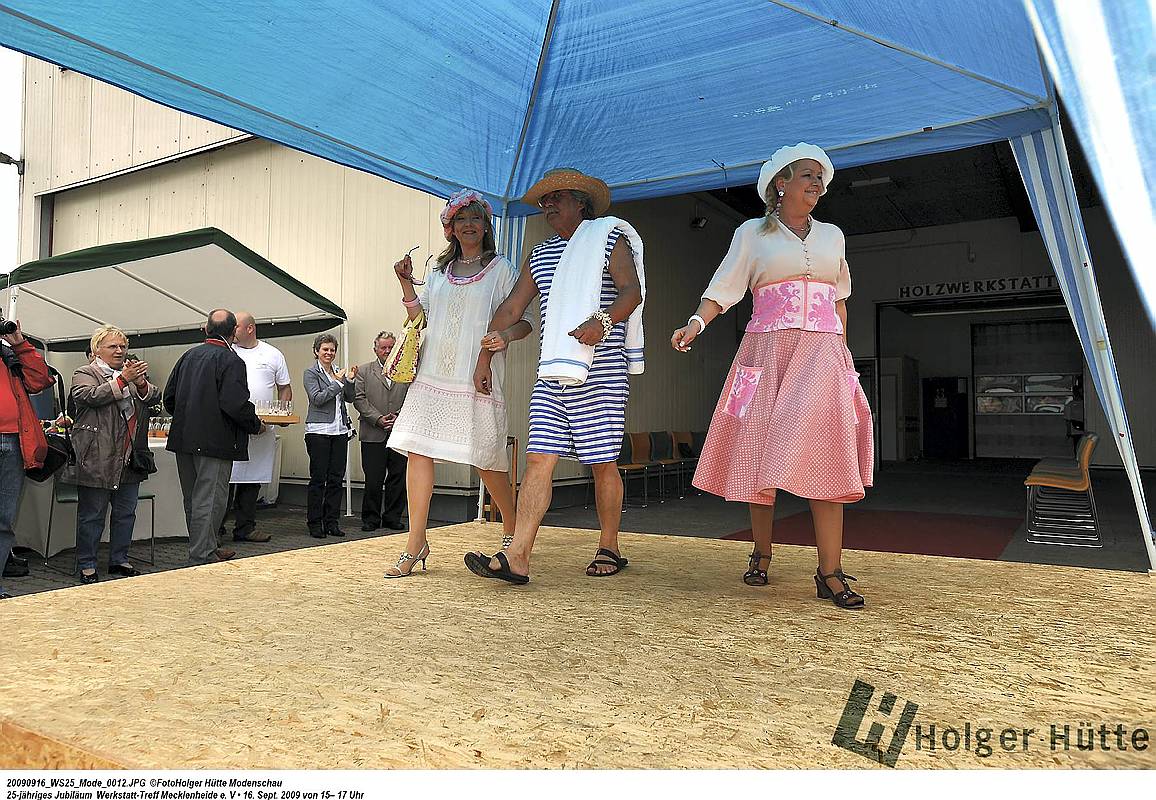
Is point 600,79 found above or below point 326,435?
above

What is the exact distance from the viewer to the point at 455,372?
3066mm

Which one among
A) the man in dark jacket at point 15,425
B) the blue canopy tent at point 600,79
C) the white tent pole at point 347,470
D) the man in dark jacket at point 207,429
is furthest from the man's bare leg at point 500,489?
the white tent pole at point 347,470

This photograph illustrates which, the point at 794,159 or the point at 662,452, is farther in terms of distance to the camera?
the point at 662,452

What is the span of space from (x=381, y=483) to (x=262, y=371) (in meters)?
1.32

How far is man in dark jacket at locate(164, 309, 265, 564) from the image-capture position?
4.57m

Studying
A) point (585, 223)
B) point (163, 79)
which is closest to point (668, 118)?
point (585, 223)

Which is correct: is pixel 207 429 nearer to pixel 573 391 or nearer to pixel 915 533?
pixel 573 391

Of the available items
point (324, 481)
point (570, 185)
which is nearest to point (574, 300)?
point (570, 185)

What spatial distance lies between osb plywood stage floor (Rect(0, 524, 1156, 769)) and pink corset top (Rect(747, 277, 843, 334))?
36.6 inches

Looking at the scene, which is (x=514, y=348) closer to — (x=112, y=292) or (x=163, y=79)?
(x=112, y=292)

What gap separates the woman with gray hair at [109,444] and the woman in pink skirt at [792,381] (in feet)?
11.4

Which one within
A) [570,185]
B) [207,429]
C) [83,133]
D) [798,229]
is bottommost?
[207,429]

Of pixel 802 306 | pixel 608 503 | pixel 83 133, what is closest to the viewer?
pixel 802 306

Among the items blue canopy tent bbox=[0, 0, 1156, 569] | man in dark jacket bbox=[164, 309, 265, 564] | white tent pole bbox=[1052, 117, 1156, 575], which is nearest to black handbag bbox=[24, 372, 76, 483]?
man in dark jacket bbox=[164, 309, 265, 564]
